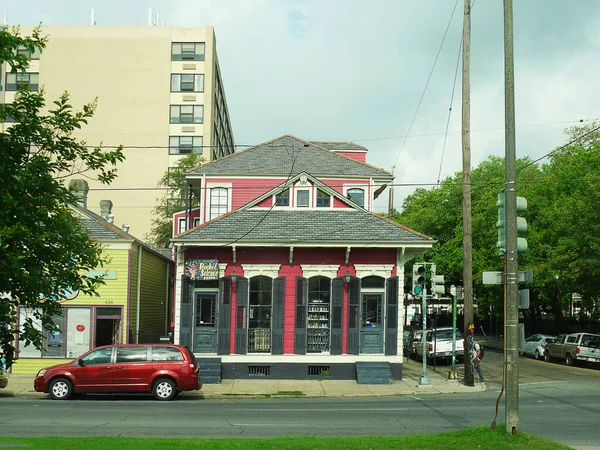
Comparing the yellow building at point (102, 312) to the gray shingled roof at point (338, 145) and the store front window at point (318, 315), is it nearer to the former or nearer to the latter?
the store front window at point (318, 315)

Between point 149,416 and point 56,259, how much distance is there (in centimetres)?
939

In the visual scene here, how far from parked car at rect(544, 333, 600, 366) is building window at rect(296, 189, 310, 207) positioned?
17166 mm

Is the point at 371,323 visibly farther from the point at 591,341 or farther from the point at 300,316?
the point at 591,341

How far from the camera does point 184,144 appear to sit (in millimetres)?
61125

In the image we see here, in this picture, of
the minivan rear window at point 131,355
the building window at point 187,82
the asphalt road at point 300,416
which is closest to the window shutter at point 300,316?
the asphalt road at point 300,416

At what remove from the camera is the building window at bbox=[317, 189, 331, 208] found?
27516 mm

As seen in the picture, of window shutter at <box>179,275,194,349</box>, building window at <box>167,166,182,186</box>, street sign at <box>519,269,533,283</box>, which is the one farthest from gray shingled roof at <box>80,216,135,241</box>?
building window at <box>167,166,182,186</box>

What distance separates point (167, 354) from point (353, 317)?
26.0 feet

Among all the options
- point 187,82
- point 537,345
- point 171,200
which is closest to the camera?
point 537,345

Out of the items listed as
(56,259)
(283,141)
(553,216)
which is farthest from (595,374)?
(56,259)

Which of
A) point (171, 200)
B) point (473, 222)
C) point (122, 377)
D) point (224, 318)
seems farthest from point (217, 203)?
point (473, 222)

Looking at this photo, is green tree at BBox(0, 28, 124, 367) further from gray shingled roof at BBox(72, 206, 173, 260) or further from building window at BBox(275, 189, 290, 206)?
gray shingled roof at BBox(72, 206, 173, 260)

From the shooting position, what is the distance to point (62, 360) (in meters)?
27.1

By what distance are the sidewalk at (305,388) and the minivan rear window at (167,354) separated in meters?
1.97
